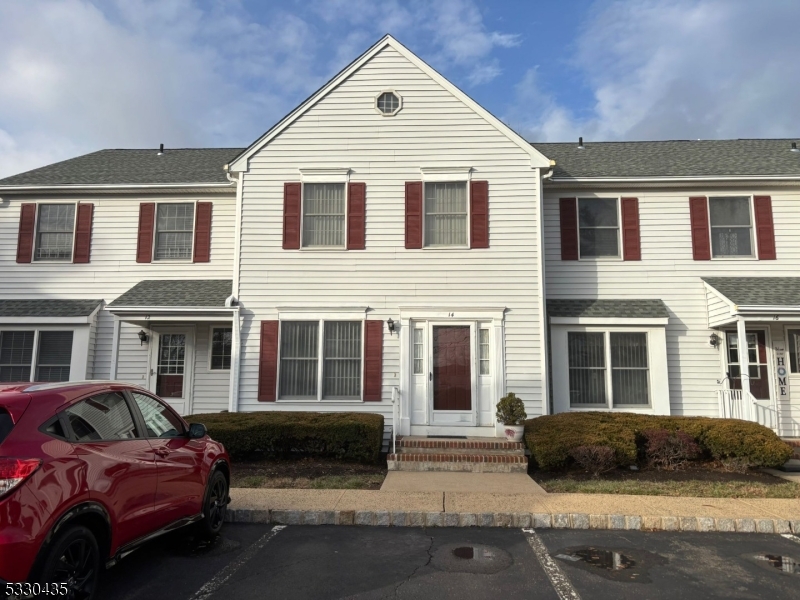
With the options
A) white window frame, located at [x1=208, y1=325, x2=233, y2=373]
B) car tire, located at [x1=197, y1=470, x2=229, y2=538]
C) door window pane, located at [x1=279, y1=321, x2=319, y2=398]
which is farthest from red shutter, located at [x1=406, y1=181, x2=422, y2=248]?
car tire, located at [x1=197, y1=470, x2=229, y2=538]

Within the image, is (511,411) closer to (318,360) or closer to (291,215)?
(318,360)

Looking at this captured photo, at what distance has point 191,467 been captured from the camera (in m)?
5.38

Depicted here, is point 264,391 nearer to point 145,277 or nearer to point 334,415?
point 334,415

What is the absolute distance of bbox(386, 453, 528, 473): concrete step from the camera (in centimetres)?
948

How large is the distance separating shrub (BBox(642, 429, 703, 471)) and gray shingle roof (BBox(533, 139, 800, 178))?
19.5ft

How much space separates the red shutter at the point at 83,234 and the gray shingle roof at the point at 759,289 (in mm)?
13911

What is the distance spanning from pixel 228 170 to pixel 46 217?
500 centimetres

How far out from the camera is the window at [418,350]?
11.4 m

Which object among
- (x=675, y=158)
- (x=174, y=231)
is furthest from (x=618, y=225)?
(x=174, y=231)

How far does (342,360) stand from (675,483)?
20.8 ft

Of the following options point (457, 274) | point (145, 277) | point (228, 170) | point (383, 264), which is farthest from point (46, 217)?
point (457, 274)

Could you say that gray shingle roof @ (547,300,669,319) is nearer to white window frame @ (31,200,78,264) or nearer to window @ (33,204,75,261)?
white window frame @ (31,200,78,264)

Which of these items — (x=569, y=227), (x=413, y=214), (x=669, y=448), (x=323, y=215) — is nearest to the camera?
(x=669, y=448)

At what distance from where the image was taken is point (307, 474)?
9055 mm
